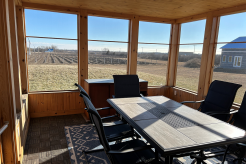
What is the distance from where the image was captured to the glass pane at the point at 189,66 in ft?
15.1

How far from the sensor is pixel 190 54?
4.81 meters

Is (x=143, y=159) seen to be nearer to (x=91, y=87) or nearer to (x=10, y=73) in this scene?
(x=10, y=73)

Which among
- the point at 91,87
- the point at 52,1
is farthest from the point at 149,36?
the point at 52,1

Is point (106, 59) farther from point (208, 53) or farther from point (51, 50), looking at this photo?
point (208, 53)

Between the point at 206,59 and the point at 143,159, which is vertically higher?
the point at 206,59

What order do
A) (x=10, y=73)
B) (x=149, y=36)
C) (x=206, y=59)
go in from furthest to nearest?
(x=149, y=36), (x=206, y=59), (x=10, y=73)

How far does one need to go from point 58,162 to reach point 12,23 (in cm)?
204

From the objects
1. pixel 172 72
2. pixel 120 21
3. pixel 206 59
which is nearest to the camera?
pixel 206 59

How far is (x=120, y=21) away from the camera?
471 centimetres

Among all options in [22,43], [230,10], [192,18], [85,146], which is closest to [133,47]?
[192,18]

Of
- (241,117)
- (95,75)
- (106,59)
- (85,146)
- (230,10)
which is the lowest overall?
(85,146)

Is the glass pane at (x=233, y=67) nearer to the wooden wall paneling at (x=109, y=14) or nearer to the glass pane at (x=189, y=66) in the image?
the glass pane at (x=189, y=66)

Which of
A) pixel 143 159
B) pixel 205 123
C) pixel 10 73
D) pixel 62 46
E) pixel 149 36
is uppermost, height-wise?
pixel 149 36

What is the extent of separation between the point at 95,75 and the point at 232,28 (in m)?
3.25
